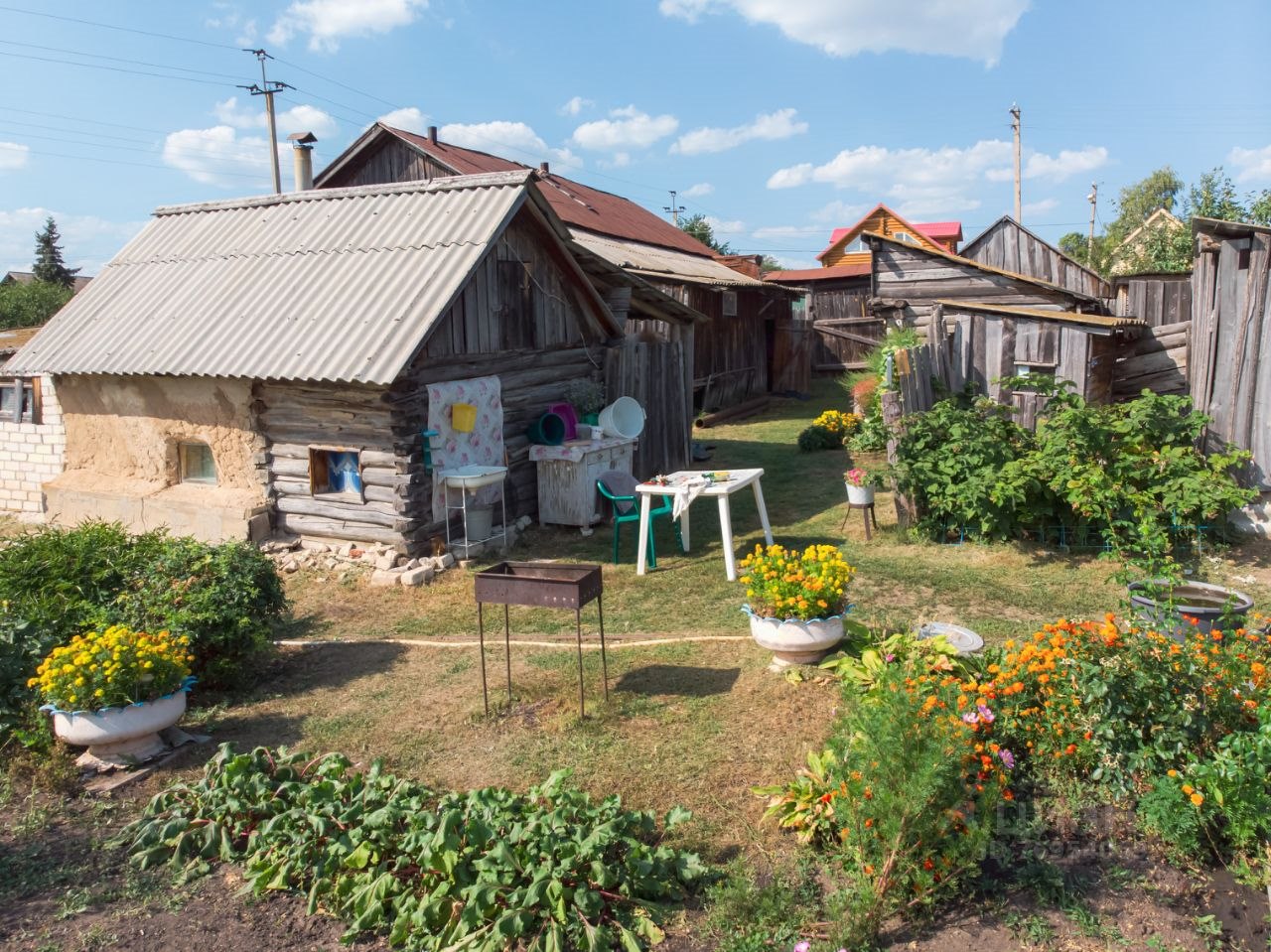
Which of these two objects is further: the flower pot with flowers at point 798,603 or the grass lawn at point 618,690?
the flower pot with flowers at point 798,603

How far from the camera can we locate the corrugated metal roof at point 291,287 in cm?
956

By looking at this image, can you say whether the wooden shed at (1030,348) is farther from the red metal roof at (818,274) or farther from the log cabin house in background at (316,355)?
the red metal roof at (818,274)

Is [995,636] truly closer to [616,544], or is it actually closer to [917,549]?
[917,549]

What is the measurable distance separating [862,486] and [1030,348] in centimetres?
311

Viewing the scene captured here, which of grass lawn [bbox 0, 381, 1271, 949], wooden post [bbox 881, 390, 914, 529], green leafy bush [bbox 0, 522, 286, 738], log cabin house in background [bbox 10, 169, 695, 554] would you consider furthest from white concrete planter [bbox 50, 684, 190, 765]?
wooden post [bbox 881, 390, 914, 529]

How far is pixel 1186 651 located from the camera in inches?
177

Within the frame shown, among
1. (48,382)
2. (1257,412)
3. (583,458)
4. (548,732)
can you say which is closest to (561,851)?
(548,732)

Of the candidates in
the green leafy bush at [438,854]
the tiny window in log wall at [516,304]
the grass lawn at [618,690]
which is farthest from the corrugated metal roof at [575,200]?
the green leafy bush at [438,854]

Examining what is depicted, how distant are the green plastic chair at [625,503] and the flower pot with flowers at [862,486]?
190cm

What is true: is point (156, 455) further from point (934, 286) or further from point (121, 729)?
point (934, 286)

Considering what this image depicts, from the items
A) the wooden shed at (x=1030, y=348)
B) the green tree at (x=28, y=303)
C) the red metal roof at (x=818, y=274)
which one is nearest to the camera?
the wooden shed at (x=1030, y=348)

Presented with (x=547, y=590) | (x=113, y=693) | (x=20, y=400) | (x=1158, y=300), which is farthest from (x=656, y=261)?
(x=113, y=693)

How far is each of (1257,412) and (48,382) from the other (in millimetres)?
14020

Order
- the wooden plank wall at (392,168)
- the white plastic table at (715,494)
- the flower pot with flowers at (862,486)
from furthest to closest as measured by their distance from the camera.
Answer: the wooden plank wall at (392,168)
the flower pot with flowers at (862,486)
the white plastic table at (715,494)
